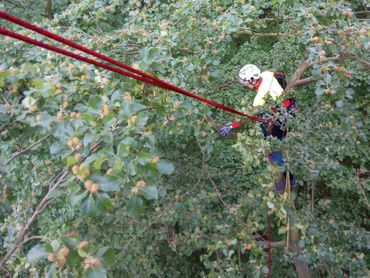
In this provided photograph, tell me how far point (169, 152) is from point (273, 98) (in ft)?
3.56

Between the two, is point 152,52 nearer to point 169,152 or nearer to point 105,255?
point 105,255

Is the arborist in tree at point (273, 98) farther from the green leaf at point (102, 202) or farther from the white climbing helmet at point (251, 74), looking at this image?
the green leaf at point (102, 202)

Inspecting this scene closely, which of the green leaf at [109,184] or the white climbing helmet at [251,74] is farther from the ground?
the green leaf at [109,184]

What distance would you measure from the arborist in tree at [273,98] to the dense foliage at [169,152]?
→ 97mm

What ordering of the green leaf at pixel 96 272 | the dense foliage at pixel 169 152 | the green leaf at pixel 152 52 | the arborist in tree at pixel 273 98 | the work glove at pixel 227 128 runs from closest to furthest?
the green leaf at pixel 96 272
the dense foliage at pixel 169 152
the green leaf at pixel 152 52
the arborist in tree at pixel 273 98
the work glove at pixel 227 128

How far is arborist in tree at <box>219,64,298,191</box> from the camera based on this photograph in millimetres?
2793

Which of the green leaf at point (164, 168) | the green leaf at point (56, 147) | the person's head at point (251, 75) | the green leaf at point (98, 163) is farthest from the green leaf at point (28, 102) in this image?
the person's head at point (251, 75)

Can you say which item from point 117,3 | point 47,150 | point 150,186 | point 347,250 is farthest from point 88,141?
point 117,3

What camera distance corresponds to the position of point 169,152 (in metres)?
3.56

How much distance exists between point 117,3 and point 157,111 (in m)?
2.31

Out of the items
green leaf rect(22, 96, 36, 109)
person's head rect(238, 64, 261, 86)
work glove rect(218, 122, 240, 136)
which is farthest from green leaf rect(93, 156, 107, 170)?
person's head rect(238, 64, 261, 86)

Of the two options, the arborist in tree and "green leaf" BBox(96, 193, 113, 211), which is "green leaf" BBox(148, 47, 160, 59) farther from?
the arborist in tree

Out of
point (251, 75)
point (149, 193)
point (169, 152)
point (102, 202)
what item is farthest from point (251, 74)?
point (102, 202)

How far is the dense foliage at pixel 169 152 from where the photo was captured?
1.50 meters
